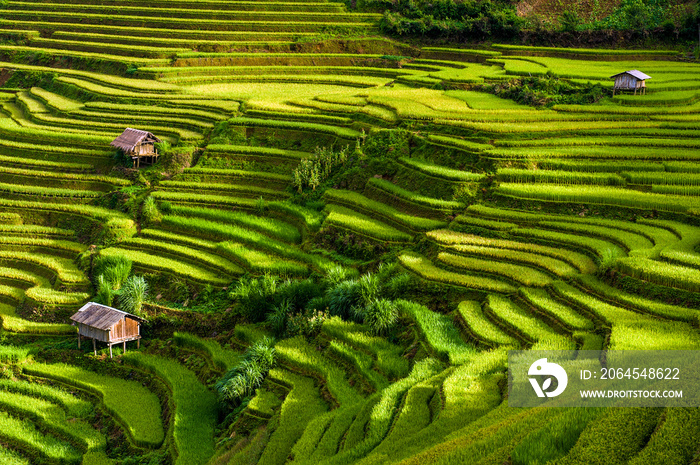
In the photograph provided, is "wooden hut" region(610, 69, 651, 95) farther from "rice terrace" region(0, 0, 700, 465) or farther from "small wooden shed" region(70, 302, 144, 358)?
"small wooden shed" region(70, 302, 144, 358)

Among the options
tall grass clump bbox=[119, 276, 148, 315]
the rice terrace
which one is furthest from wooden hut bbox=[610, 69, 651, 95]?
tall grass clump bbox=[119, 276, 148, 315]

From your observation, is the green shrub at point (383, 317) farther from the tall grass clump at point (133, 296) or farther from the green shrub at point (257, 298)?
the tall grass clump at point (133, 296)

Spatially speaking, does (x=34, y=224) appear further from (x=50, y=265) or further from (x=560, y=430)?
(x=560, y=430)

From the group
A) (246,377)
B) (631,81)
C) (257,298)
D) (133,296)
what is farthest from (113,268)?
(631,81)


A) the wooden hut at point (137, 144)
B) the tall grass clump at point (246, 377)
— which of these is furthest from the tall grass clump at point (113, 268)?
the tall grass clump at point (246, 377)

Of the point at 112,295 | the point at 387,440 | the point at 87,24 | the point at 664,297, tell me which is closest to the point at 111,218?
the point at 112,295

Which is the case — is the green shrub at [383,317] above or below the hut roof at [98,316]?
above
